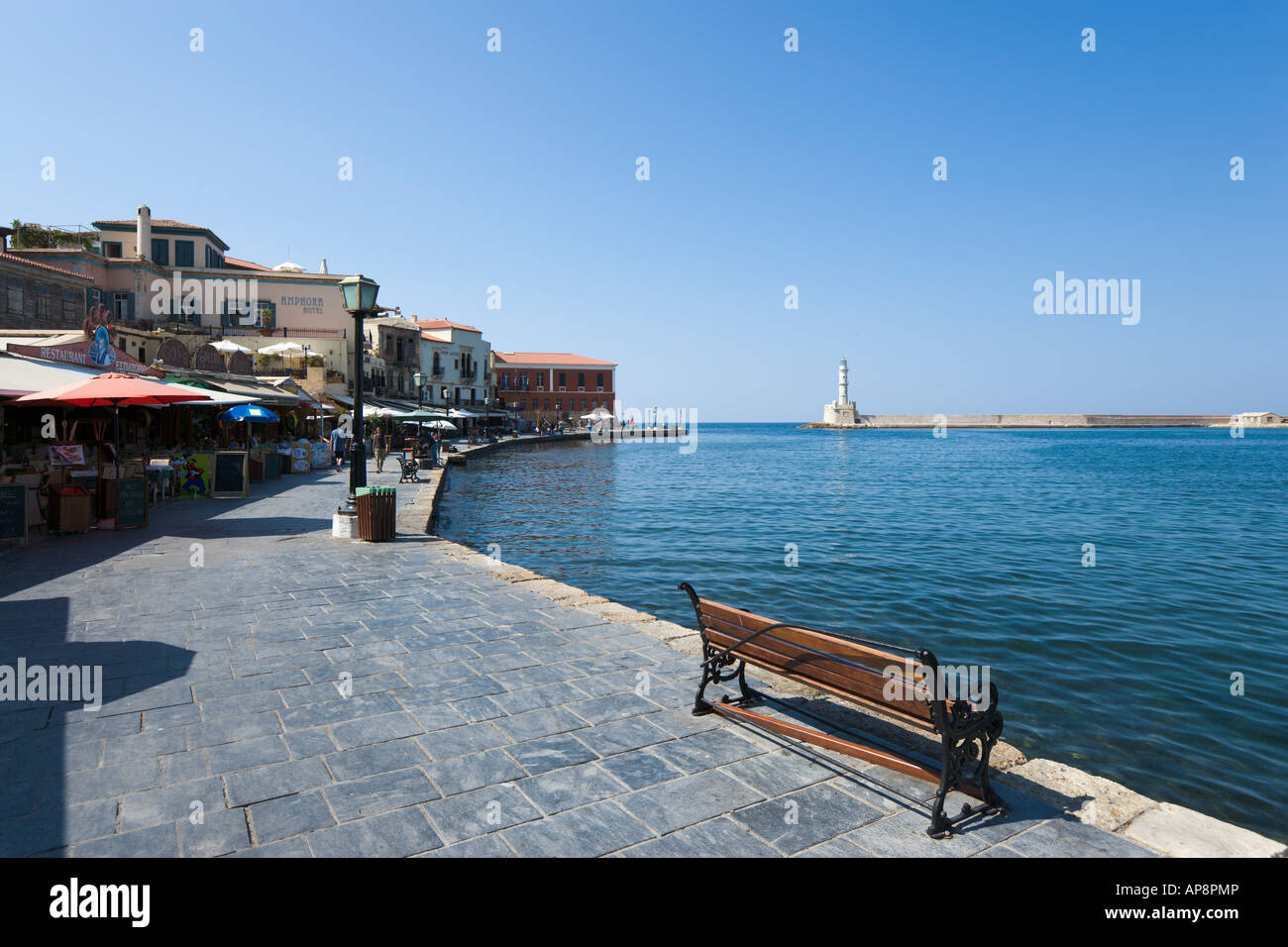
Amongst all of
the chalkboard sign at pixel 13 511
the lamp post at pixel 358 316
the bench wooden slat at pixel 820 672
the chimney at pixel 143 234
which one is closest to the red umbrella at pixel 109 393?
the chalkboard sign at pixel 13 511

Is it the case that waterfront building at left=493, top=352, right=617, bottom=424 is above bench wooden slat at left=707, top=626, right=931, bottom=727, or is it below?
above

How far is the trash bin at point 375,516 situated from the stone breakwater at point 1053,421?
150m

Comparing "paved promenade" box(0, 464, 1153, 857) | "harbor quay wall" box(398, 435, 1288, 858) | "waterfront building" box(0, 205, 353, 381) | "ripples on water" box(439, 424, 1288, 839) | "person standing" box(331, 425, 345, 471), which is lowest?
"ripples on water" box(439, 424, 1288, 839)

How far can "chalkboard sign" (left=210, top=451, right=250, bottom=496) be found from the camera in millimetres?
15117

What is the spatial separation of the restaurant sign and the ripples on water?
267 inches

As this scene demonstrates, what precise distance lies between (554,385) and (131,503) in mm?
77018

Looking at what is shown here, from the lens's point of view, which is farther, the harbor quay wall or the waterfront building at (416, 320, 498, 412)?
the waterfront building at (416, 320, 498, 412)

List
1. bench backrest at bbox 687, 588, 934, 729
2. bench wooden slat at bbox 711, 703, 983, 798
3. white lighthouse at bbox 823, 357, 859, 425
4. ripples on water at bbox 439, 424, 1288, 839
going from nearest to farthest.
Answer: bench backrest at bbox 687, 588, 934, 729 → bench wooden slat at bbox 711, 703, 983, 798 → ripples on water at bbox 439, 424, 1288, 839 → white lighthouse at bbox 823, 357, 859, 425

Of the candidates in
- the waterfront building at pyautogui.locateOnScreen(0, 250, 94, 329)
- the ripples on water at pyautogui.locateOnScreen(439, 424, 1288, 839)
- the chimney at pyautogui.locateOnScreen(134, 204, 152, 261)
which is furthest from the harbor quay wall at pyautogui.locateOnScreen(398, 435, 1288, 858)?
the chimney at pyautogui.locateOnScreen(134, 204, 152, 261)

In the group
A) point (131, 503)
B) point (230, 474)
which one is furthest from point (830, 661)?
point (230, 474)

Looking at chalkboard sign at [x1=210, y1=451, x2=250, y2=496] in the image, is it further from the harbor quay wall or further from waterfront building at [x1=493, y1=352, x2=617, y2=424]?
waterfront building at [x1=493, y1=352, x2=617, y2=424]
